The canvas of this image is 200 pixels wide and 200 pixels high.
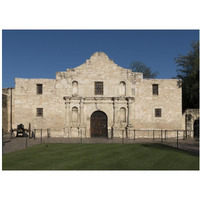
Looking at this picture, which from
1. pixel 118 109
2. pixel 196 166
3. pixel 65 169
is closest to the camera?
pixel 65 169

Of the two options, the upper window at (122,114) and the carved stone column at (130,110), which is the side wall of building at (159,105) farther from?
the upper window at (122,114)

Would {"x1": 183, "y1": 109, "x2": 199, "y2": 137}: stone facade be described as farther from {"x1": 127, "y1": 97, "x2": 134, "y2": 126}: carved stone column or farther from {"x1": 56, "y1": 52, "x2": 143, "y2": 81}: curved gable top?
{"x1": 56, "y1": 52, "x2": 143, "y2": 81}: curved gable top

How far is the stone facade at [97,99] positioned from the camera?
71.8 feet

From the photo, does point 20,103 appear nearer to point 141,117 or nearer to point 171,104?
point 141,117

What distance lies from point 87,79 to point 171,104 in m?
10.4

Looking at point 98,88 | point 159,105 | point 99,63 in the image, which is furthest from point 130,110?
point 99,63

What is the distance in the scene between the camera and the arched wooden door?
22.0 metres

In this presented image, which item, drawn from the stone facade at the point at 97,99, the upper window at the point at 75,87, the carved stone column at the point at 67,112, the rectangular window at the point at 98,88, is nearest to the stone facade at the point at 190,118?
the stone facade at the point at 97,99

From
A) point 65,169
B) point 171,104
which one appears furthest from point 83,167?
point 171,104

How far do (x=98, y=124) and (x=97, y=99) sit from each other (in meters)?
2.95

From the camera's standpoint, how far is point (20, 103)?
2214 cm

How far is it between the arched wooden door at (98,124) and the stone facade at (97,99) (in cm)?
33

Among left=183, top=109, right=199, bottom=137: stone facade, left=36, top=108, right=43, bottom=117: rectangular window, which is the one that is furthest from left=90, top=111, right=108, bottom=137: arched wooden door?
left=183, top=109, right=199, bottom=137: stone facade

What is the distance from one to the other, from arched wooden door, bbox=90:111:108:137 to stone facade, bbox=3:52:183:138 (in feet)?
1.09
